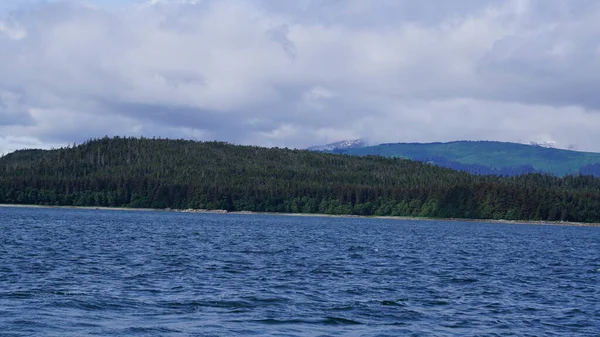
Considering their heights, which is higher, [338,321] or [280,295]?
[280,295]

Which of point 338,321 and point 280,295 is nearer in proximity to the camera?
point 338,321

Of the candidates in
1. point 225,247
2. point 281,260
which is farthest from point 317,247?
point 281,260

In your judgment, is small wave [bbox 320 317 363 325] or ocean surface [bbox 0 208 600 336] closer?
ocean surface [bbox 0 208 600 336]

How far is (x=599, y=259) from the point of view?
96688mm

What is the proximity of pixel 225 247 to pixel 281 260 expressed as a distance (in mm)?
18928

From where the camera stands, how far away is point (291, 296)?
163 ft

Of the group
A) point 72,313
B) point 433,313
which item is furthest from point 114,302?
point 433,313

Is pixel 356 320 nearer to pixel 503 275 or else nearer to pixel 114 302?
pixel 114 302

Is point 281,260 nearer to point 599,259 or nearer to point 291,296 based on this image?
point 291,296

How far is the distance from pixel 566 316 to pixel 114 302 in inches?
950

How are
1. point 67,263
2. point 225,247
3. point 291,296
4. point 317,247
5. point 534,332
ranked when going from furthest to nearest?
point 317,247 < point 225,247 < point 67,263 < point 291,296 < point 534,332

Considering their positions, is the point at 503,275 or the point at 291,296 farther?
the point at 503,275

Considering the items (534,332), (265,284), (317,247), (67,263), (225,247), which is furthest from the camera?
(317,247)

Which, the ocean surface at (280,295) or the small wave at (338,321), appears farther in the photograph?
the small wave at (338,321)
